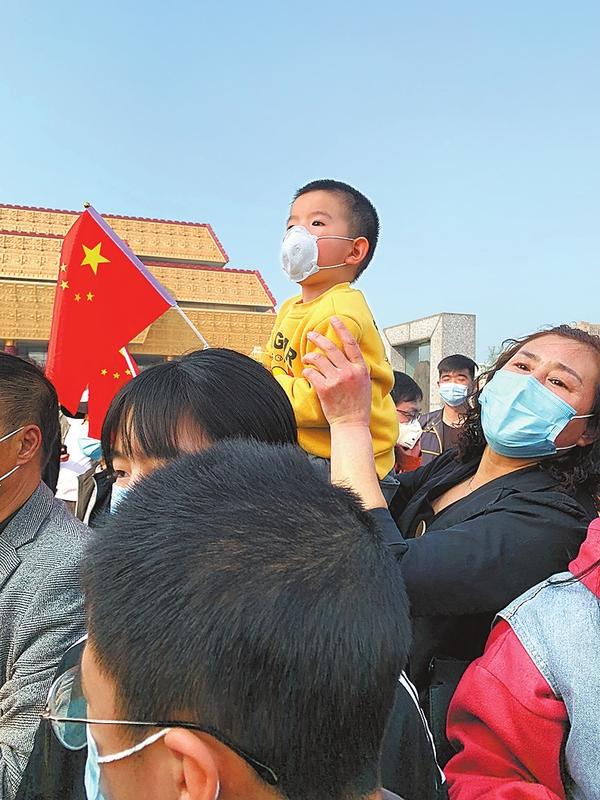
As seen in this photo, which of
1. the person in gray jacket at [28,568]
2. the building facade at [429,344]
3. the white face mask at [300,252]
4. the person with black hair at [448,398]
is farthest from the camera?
the building facade at [429,344]

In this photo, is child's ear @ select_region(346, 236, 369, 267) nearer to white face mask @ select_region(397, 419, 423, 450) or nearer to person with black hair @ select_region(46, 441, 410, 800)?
white face mask @ select_region(397, 419, 423, 450)

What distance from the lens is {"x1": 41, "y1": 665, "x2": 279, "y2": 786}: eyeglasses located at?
0.70 metres

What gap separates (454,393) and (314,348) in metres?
3.16

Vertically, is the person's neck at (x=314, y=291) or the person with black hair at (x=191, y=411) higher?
the person's neck at (x=314, y=291)

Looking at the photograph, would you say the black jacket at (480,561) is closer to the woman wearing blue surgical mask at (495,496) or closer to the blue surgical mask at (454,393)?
the woman wearing blue surgical mask at (495,496)

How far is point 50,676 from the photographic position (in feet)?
5.03

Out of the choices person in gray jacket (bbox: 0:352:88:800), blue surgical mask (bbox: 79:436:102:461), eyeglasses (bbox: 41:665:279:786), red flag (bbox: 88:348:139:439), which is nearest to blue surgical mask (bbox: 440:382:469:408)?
red flag (bbox: 88:348:139:439)

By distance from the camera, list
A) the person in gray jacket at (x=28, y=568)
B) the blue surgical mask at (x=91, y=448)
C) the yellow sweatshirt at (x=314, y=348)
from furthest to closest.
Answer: the blue surgical mask at (x=91, y=448), the yellow sweatshirt at (x=314, y=348), the person in gray jacket at (x=28, y=568)

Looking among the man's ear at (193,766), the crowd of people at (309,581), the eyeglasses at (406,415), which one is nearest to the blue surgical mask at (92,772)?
the crowd of people at (309,581)

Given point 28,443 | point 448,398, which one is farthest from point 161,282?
point 28,443

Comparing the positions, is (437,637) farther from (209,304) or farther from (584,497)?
(209,304)

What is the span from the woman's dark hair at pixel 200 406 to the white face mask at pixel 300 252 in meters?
1.05

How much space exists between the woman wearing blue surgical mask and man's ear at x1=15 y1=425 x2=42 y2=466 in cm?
77

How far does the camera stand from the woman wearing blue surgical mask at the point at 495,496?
1.59 m
